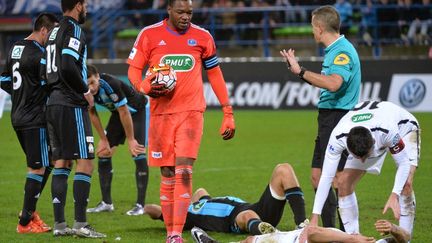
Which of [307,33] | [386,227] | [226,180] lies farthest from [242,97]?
[386,227]

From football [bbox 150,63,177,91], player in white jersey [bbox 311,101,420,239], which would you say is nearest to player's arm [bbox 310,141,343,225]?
player in white jersey [bbox 311,101,420,239]

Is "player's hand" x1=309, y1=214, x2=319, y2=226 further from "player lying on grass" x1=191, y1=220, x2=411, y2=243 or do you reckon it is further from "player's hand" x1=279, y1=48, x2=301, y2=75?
"player's hand" x1=279, y1=48, x2=301, y2=75

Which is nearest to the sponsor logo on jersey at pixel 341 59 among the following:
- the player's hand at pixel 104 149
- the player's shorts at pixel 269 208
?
the player's shorts at pixel 269 208

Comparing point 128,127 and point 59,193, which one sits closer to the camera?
point 59,193

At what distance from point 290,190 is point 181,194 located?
1.12 m

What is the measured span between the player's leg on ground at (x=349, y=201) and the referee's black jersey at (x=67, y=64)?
2.71 meters

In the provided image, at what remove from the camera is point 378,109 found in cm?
818

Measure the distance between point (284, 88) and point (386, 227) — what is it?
17499 mm

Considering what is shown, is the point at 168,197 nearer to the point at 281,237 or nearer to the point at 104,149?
the point at 281,237

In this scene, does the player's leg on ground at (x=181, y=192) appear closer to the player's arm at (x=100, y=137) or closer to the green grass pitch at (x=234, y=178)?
the green grass pitch at (x=234, y=178)

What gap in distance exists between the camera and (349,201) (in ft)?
28.0

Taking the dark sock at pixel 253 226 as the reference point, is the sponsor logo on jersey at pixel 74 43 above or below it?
above

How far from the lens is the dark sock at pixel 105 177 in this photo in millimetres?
11352

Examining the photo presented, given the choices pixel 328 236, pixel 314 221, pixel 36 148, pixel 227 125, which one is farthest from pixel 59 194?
pixel 328 236
